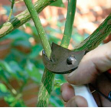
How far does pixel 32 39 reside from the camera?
72.9 inches

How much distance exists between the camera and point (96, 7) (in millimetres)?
2311

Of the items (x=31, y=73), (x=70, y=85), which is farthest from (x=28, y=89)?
(x=70, y=85)

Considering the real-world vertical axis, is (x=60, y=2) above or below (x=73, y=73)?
above

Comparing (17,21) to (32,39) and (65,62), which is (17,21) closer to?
(65,62)

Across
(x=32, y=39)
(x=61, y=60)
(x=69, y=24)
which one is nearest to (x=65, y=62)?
(x=61, y=60)

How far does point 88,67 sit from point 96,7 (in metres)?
1.83

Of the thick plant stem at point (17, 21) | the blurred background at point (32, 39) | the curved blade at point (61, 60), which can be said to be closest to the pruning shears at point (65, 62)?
the curved blade at point (61, 60)

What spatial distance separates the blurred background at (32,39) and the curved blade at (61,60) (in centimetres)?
61

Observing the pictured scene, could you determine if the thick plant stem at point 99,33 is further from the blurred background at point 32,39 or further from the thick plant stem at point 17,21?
the blurred background at point 32,39

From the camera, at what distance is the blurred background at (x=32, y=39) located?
4.48 feet

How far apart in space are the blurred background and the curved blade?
61cm

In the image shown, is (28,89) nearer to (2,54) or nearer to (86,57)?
(2,54)

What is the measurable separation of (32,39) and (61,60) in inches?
51.8

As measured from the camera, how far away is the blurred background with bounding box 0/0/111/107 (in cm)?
136
